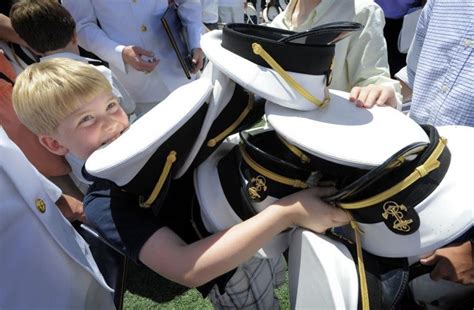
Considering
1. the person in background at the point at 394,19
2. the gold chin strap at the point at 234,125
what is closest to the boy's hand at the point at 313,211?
the gold chin strap at the point at 234,125

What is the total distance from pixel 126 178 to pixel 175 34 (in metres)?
1.33

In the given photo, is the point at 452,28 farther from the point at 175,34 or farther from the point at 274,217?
the point at 175,34

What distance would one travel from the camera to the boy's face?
74cm

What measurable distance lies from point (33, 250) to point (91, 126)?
0.34 m

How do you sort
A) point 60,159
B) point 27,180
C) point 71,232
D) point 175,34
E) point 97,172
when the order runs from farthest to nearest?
point 175,34
point 60,159
point 71,232
point 27,180
point 97,172

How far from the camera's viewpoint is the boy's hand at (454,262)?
68 cm

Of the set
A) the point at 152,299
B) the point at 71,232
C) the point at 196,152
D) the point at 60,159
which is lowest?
the point at 152,299

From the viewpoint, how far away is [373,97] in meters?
0.73

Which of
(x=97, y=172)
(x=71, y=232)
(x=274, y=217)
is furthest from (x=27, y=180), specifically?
(x=274, y=217)

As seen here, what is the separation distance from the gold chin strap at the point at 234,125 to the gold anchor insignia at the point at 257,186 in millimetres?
105

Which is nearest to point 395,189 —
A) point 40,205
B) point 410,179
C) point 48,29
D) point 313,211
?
point 410,179

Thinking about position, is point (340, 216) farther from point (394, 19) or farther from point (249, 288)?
point (394, 19)

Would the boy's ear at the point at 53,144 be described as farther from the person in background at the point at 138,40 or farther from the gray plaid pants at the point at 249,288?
the person in background at the point at 138,40

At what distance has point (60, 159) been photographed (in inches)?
62.4
